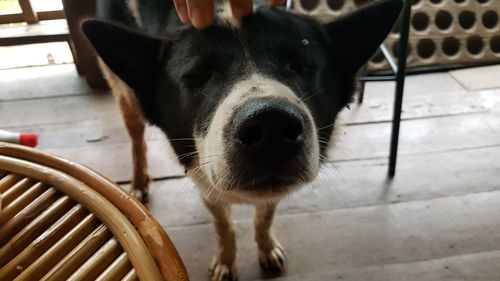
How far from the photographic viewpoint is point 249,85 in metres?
0.96

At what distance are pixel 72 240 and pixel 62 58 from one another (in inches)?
95.2

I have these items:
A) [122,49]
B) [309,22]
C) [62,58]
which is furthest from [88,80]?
[309,22]

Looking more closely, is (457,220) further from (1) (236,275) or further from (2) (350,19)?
(2) (350,19)

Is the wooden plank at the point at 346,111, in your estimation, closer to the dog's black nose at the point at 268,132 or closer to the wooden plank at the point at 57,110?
the wooden plank at the point at 57,110

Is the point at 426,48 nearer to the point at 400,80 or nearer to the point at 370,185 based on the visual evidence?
the point at 400,80

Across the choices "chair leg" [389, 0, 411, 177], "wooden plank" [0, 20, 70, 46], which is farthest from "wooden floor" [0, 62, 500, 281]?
"wooden plank" [0, 20, 70, 46]

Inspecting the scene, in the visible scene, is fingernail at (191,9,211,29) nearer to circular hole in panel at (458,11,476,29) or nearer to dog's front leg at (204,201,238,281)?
dog's front leg at (204,201,238,281)

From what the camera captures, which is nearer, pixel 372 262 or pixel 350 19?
pixel 350 19

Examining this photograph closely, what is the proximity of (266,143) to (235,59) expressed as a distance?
0.88 ft

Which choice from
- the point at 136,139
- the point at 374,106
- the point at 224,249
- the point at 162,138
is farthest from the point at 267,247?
the point at 374,106

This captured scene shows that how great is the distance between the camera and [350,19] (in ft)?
3.83

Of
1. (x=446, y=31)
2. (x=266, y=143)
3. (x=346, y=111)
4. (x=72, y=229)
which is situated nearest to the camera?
(x=72, y=229)

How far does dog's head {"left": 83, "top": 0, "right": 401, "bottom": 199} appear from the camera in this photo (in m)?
0.89

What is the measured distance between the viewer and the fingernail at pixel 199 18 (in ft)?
3.25
